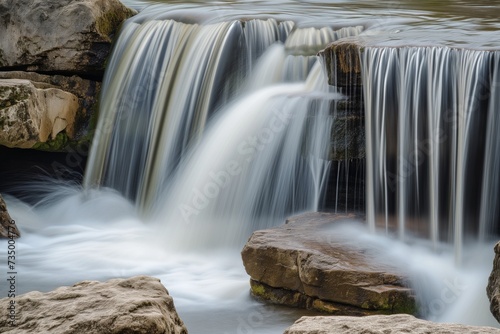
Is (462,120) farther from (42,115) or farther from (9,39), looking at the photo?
(9,39)

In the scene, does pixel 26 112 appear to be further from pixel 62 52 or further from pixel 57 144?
pixel 62 52

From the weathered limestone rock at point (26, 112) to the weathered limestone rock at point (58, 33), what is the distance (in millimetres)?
480

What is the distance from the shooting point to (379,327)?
9.38 ft

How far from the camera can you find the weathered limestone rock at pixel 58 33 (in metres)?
8.82

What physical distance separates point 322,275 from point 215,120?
3.03 m

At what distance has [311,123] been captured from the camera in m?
6.75

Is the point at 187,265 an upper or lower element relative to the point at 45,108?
lower

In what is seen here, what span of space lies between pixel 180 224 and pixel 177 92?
5.45ft

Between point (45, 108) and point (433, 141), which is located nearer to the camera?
point (433, 141)

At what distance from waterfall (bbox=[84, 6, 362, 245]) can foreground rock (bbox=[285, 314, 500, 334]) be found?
362cm

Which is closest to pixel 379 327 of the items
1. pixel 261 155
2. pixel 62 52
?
pixel 261 155

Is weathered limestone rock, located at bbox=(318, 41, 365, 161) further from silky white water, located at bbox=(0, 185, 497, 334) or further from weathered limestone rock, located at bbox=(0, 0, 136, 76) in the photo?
weathered limestone rock, located at bbox=(0, 0, 136, 76)

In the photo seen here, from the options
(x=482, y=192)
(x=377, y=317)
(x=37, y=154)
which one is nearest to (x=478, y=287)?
(x=482, y=192)

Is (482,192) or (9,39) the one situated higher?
(9,39)
